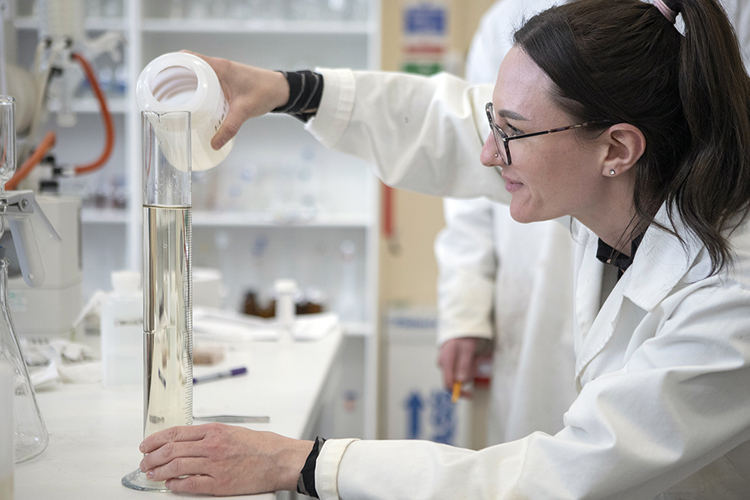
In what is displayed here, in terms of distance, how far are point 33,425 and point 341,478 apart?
1.26ft

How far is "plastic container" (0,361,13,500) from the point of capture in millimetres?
569

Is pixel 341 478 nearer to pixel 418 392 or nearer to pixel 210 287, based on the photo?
pixel 210 287

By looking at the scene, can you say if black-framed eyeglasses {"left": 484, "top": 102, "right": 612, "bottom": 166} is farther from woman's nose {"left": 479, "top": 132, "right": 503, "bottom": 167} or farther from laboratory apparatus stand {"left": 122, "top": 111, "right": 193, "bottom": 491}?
laboratory apparatus stand {"left": 122, "top": 111, "right": 193, "bottom": 491}

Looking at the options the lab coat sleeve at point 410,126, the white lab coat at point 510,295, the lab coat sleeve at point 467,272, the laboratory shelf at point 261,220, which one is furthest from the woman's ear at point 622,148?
the laboratory shelf at point 261,220

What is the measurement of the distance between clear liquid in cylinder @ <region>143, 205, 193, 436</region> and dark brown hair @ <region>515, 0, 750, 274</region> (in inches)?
19.6

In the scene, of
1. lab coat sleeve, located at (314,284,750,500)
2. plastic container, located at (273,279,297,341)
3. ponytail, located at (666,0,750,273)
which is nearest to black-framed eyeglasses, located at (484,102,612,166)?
ponytail, located at (666,0,750,273)

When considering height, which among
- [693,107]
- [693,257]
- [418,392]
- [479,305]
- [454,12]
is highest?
[454,12]

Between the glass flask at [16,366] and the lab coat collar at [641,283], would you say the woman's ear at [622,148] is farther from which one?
the glass flask at [16,366]

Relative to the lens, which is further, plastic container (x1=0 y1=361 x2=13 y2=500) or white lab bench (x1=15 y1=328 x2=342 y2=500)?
white lab bench (x1=15 y1=328 x2=342 y2=500)

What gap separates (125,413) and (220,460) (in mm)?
310

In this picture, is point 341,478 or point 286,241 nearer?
point 341,478

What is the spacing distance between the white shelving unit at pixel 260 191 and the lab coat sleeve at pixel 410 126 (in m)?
1.40

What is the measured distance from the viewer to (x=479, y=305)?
1.61 meters

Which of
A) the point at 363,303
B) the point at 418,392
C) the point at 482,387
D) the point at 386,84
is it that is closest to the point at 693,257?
the point at 386,84
